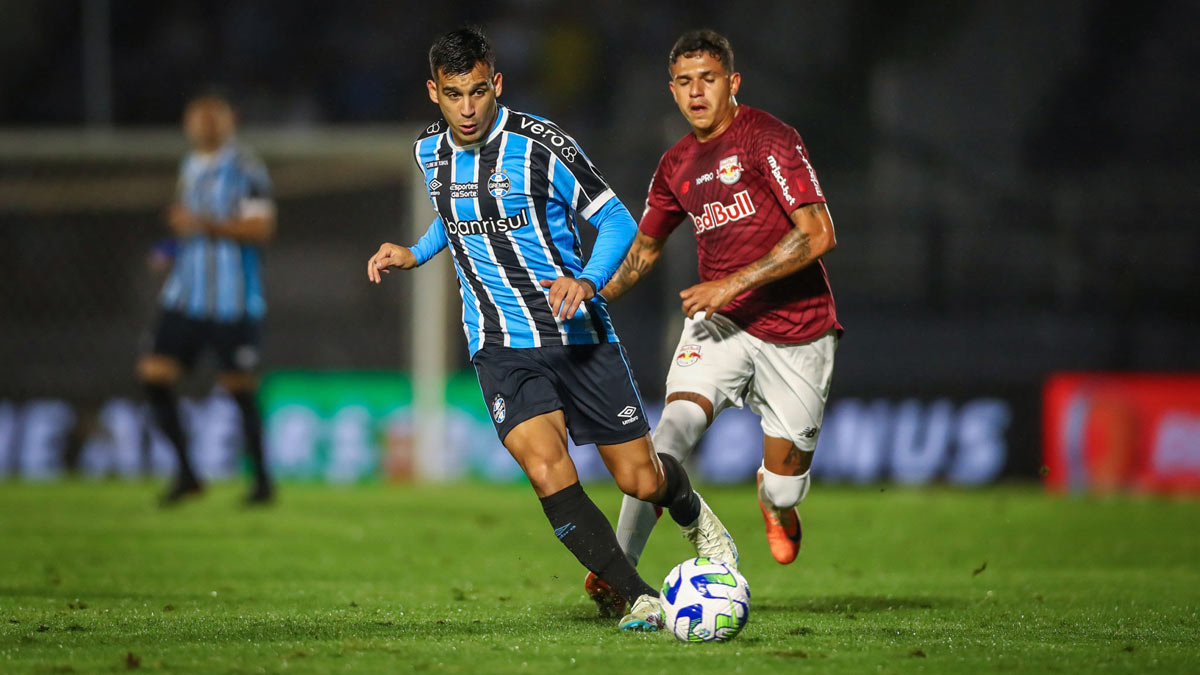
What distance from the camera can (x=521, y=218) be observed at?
4969 millimetres

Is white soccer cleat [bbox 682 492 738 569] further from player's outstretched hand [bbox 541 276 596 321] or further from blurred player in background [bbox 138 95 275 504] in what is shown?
blurred player in background [bbox 138 95 275 504]

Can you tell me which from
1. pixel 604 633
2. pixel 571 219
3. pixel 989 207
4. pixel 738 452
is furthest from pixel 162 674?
pixel 989 207

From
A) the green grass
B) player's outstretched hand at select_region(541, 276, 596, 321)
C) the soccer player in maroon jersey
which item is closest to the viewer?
the green grass

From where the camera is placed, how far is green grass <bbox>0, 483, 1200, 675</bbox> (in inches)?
165

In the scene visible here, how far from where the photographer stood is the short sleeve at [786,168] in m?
5.33

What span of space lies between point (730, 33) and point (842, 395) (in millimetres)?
5392

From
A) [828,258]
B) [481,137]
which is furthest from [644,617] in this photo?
[828,258]

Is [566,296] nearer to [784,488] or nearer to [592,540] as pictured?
[592,540]

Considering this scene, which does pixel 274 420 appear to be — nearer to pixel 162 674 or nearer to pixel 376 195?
pixel 376 195

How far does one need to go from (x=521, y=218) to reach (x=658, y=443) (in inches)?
40.3

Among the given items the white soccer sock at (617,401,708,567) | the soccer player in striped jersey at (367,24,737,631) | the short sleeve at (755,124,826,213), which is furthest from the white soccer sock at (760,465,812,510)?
the short sleeve at (755,124,826,213)

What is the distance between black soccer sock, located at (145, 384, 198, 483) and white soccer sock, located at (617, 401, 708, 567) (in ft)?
16.6

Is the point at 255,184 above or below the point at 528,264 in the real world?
above

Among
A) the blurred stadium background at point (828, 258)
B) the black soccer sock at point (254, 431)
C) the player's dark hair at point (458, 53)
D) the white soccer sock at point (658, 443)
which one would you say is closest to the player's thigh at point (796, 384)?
the white soccer sock at point (658, 443)
